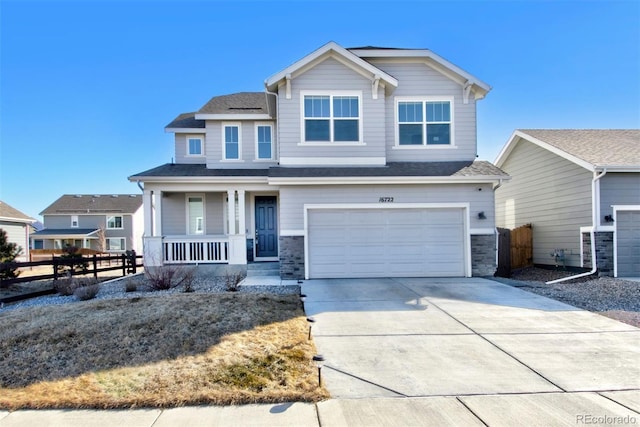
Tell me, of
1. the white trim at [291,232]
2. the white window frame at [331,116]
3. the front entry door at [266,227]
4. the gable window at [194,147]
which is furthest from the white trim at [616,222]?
the gable window at [194,147]

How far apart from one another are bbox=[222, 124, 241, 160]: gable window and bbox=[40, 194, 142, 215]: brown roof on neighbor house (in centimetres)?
2999

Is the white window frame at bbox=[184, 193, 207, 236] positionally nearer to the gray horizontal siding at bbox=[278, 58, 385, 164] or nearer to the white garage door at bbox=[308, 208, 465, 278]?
the gray horizontal siding at bbox=[278, 58, 385, 164]

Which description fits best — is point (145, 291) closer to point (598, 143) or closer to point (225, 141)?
point (225, 141)

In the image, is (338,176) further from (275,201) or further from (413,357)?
(413,357)

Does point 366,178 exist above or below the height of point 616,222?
above

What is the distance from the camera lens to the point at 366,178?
10.8 metres

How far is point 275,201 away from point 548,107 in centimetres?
1449

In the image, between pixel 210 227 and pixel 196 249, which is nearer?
pixel 196 249

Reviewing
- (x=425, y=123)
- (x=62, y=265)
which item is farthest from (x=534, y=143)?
(x=62, y=265)

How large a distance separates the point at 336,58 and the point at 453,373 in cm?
1015

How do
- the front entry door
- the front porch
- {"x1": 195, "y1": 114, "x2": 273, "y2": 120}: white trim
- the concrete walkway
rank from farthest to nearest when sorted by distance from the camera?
{"x1": 195, "y1": 114, "x2": 273, "y2": 120}: white trim < the front entry door < the front porch < the concrete walkway

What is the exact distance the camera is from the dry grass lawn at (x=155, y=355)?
389cm

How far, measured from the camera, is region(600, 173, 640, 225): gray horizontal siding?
Result: 11.3m

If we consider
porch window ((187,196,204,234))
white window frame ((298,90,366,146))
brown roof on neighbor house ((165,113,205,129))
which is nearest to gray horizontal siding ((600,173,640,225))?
white window frame ((298,90,366,146))
